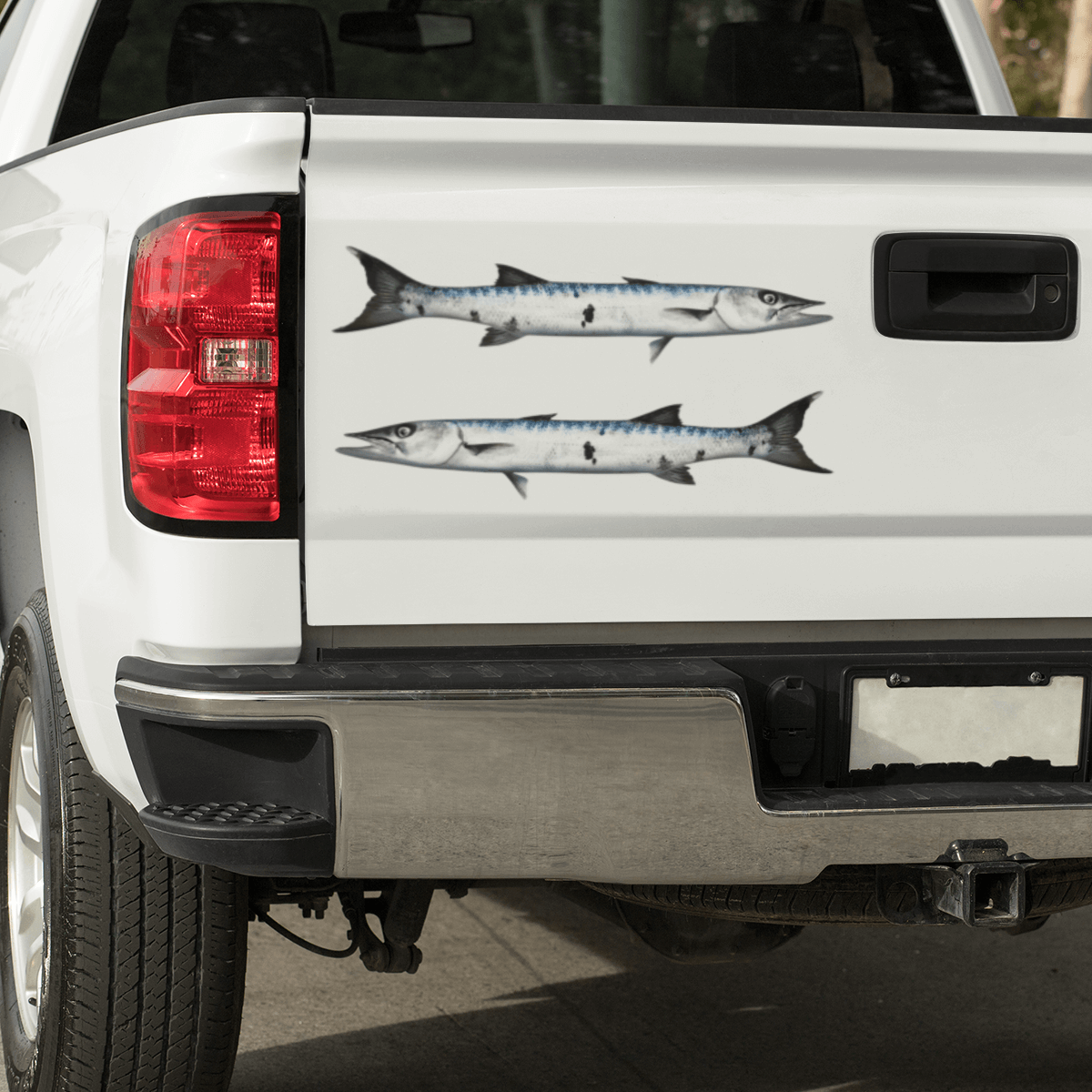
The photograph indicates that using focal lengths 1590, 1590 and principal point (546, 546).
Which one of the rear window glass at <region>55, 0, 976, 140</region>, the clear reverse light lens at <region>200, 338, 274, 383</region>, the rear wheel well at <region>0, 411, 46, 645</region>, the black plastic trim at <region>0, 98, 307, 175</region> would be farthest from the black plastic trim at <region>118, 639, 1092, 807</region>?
the rear window glass at <region>55, 0, 976, 140</region>

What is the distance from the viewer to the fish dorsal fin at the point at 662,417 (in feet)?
7.36

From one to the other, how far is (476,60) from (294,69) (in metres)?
0.95

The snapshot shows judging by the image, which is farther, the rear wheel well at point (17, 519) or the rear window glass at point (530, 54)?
the rear window glass at point (530, 54)

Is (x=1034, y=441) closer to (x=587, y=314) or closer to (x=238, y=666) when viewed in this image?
(x=587, y=314)

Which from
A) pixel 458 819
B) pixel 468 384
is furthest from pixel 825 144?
pixel 458 819

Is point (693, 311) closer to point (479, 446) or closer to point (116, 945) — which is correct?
point (479, 446)

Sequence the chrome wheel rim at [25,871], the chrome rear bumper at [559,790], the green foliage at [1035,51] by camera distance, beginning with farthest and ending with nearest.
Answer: the green foliage at [1035,51], the chrome wheel rim at [25,871], the chrome rear bumper at [559,790]

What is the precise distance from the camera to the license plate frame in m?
2.34

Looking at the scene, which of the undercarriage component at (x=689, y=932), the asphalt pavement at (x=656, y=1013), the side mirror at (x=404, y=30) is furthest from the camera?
the side mirror at (x=404, y=30)

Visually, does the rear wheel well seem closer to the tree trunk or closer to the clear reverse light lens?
the clear reverse light lens

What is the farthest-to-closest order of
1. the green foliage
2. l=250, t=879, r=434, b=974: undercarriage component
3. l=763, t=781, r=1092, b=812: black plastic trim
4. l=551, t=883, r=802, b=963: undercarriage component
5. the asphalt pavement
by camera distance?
1. the green foliage
2. the asphalt pavement
3. l=551, t=883, r=802, b=963: undercarriage component
4. l=250, t=879, r=434, b=974: undercarriage component
5. l=763, t=781, r=1092, b=812: black plastic trim

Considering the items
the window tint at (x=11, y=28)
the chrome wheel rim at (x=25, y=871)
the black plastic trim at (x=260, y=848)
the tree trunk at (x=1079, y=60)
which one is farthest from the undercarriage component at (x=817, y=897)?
the tree trunk at (x=1079, y=60)

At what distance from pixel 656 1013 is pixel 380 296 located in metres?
2.04

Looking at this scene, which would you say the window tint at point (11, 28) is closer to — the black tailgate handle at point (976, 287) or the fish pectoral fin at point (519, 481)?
the fish pectoral fin at point (519, 481)
